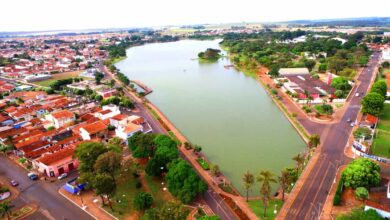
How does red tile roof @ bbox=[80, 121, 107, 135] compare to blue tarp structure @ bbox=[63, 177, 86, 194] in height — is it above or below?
above

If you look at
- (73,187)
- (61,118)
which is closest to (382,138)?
(73,187)

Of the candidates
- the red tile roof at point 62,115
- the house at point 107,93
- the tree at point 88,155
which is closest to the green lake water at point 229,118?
the house at point 107,93

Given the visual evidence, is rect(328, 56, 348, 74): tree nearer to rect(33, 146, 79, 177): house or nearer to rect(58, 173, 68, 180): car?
rect(33, 146, 79, 177): house

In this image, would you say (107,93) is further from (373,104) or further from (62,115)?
(373,104)

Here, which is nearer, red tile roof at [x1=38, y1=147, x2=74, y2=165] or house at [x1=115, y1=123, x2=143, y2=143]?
red tile roof at [x1=38, y1=147, x2=74, y2=165]

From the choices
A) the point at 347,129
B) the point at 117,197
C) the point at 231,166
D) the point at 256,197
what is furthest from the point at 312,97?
the point at 117,197

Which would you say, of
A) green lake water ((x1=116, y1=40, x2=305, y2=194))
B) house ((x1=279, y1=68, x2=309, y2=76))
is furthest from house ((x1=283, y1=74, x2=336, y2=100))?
green lake water ((x1=116, y1=40, x2=305, y2=194))
